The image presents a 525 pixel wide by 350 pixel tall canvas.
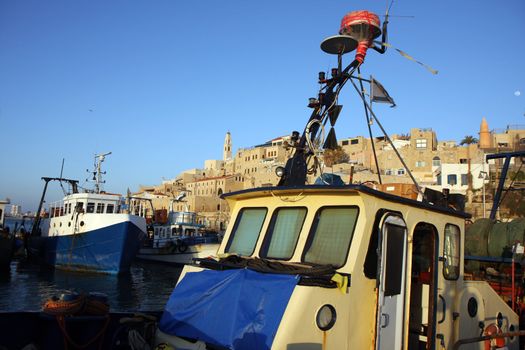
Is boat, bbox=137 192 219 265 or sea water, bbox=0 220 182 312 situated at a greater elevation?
boat, bbox=137 192 219 265

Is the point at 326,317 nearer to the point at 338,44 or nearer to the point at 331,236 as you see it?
the point at 331,236

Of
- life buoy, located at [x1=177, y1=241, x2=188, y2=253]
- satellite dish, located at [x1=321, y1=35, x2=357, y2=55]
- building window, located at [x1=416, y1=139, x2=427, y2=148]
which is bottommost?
life buoy, located at [x1=177, y1=241, x2=188, y2=253]

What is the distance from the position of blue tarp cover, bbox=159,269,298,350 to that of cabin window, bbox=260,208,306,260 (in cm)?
86

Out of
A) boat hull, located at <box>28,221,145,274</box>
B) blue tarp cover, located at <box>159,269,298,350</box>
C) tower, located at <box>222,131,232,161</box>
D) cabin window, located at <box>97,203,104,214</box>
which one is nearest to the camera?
blue tarp cover, located at <box>159,269,298,350</box>

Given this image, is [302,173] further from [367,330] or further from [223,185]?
[223,185]

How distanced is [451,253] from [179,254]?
1389 inches

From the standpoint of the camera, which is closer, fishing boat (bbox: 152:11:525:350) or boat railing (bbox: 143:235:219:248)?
fishing boat (bbox: 152:11:525:350)

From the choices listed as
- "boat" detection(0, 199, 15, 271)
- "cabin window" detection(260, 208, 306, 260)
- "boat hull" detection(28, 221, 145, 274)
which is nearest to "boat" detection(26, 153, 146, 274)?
"boat hull" detection(28, 221, 145, 274)

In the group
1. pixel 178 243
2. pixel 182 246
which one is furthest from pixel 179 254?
pixel 178 243

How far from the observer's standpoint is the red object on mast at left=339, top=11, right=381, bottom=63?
8.50 m

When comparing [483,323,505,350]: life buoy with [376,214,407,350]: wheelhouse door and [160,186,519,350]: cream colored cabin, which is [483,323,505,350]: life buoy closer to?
[160,186,519,350]: cream colored cabin

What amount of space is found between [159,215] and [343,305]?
5170 centimetres

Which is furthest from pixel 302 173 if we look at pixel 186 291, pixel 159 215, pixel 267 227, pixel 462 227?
pixel 159 215

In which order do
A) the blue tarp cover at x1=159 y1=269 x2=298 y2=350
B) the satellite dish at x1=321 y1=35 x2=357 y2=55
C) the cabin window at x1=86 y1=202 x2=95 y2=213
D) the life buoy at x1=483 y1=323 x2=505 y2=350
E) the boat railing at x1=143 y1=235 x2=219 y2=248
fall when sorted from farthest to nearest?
the boat railing at x1=143 y1=235 x2=219 y2=248
the cabin window at x1=86 y1=202 x2=95 y2=213
the satellite dish at x1=321 y1=35 x2=357 y2=55
the life buoy at x1=483 y1=323 x2=505 y2=350
the blue tarp cover at x1=159 y1=269 x2=298 y2=350
